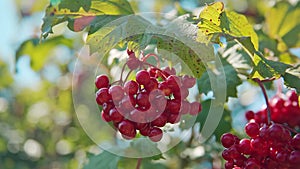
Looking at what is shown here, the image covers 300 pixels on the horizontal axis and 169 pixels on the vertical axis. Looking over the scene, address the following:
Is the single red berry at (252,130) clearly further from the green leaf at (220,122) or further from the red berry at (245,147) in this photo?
the green leaf at (220,122)

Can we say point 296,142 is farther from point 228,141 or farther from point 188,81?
point 188,81

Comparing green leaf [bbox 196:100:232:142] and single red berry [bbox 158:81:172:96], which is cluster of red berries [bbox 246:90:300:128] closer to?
green leaf [bbox 196:100:232:142]

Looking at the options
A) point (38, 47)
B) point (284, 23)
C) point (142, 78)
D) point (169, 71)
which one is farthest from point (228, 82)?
point (38, 47)

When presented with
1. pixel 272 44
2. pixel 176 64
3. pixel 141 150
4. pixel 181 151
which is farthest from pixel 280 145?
pixel 181 151

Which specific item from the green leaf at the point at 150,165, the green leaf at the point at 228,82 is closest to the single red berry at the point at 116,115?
the green leaf at the point at 228,82

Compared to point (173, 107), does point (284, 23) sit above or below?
below

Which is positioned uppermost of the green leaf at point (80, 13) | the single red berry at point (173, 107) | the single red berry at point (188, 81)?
the green leaf at point (80, 13)
